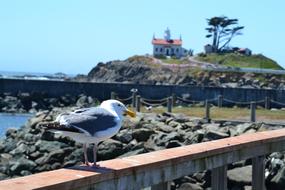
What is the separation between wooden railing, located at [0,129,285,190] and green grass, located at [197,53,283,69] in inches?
3377

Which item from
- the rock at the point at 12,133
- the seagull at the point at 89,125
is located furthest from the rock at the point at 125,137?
the seagull at the point at 89,125

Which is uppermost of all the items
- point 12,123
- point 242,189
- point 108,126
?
point 108,126

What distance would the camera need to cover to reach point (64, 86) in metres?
58.4

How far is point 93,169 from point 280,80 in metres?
69.0

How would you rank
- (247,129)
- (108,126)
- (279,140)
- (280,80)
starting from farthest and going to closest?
(280,80)
(247,129)
(279,140)
(108,126)

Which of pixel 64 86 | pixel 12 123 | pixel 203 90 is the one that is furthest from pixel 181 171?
pixel 64 86

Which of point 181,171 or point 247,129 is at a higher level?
point 181,171

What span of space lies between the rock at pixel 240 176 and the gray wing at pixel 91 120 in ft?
18.4

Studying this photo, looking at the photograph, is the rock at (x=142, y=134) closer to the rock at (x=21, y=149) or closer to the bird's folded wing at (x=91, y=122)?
the rock at (x=21, y=149)

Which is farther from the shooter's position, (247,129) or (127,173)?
(247,129)

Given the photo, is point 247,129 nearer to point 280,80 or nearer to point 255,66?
point 280,80

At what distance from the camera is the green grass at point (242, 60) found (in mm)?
91312

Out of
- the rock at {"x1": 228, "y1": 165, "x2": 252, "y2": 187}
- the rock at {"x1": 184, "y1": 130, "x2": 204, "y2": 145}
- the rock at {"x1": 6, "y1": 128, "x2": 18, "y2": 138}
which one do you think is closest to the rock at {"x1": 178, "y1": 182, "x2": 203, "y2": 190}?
the rock at {"x1": 228, "y1": 165, "x2": 252, "y2": 187}

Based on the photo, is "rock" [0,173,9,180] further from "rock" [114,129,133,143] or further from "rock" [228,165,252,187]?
"rock" [228,165,252,187]
